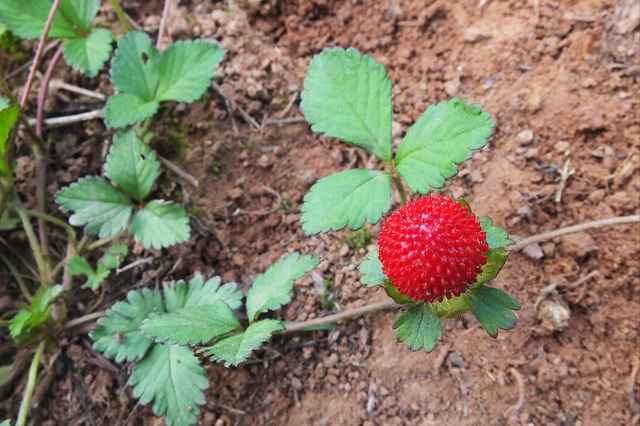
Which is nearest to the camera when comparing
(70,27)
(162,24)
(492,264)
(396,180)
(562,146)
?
(492,264)

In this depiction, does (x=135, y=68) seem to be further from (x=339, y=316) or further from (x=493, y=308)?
(x=493, y=308)

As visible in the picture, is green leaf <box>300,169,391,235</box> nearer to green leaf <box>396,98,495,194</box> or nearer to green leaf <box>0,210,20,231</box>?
green leaf <box>396,98,495,194</box>

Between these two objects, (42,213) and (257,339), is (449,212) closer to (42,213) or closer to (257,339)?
(257,339)

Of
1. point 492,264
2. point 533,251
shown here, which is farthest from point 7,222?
point 533,251

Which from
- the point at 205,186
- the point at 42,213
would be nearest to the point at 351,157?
the point at 205,186

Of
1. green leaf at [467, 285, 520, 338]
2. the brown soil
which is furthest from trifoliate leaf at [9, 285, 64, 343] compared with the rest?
green leaf at [467, 285, 520, 338]

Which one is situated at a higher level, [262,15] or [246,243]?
[262,15]

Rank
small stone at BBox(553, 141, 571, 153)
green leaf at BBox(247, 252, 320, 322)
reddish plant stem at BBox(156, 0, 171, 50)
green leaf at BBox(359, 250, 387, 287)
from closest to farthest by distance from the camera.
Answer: green leaf at BBox(359, 250, 387, 287) < green leaf at BBox(247, 252, 320, 322) < small stone at BBox(553, 141, 571, 153) < reddish plant stem at BBox(156, 0, 171, 50)
